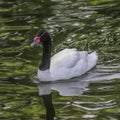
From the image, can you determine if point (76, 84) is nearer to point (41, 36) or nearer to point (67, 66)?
point (67, 66)

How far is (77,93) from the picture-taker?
1414cm

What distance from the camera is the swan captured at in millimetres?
15102

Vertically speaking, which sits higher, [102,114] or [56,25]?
[56,25]

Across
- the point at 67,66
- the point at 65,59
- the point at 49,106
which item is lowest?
the point at 49,106

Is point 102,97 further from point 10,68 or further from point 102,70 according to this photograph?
point 10,68

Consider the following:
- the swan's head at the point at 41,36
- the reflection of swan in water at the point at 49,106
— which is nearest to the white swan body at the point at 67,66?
the swan's head at the point at 41,36

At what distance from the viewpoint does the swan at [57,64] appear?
15102 mm

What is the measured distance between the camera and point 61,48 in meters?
17.3

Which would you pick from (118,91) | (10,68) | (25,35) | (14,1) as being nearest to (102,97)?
(118,91)

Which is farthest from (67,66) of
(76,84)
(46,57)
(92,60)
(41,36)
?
(41,36)

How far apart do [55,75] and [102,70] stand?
46.3 inches

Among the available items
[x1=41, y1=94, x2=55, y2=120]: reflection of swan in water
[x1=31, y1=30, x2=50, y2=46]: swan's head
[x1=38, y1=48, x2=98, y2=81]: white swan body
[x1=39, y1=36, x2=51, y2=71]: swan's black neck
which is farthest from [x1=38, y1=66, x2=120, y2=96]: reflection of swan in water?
[x1=31, y1=30, x2=50, y2=46]: swan's head

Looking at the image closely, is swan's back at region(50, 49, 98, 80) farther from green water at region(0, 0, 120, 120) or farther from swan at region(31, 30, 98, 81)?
green water at region(0, 0, 120, 120)

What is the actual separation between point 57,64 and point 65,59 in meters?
0.23
